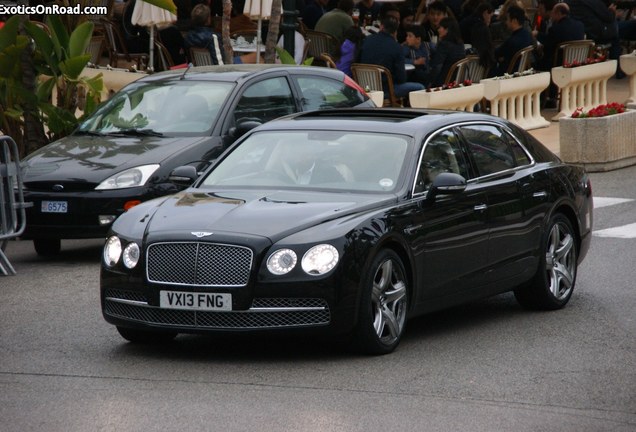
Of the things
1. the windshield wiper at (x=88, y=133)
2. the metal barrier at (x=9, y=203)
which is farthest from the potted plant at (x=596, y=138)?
the metal barrier at (x=9, y=203)

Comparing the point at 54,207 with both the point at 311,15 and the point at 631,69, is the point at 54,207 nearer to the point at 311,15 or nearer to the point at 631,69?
the point at 631,69

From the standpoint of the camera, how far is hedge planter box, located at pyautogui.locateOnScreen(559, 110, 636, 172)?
19.2m

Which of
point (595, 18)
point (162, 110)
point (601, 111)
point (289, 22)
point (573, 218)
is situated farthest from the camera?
point (595, 18)

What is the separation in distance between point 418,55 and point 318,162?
13.7 m

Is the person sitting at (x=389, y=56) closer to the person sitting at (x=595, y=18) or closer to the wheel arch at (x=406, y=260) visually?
the person sitting at (x=595, y=18)

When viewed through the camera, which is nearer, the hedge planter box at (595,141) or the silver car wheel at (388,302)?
the silver car wheel at (388,302)

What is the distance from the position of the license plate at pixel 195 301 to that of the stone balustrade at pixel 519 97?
13817 mm

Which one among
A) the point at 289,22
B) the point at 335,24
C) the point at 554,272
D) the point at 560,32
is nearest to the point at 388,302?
the point at 554,272

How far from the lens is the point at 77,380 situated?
26.7 ft

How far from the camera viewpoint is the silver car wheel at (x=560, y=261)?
1065 centimetres

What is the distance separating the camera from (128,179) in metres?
12.7

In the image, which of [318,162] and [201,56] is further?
[201,56]

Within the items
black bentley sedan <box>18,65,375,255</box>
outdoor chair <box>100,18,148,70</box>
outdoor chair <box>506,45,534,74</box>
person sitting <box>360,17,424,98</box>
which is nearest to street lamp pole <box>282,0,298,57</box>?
person sitting <box>360,17,424,98</box>

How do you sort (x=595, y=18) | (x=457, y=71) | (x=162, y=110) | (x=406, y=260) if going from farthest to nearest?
(x=595, y=18) < (x=457, y=71) < (x=162, y=110) < (x=406, y=260)
